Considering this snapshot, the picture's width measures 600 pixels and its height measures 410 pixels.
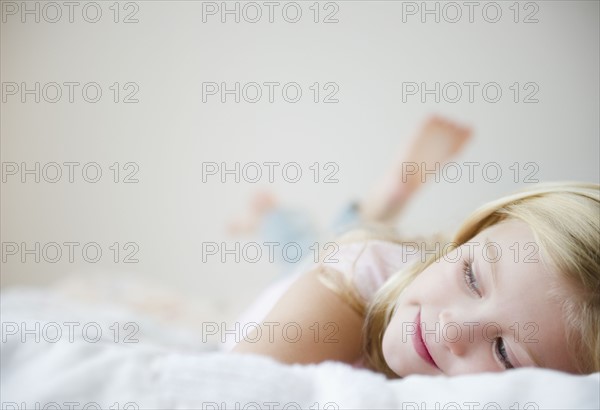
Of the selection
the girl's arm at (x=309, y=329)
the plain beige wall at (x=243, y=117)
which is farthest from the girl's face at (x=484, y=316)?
the plain beige wall at (x=243, y=117)

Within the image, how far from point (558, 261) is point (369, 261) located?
1.14ft

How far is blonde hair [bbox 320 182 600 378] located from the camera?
0.68 m

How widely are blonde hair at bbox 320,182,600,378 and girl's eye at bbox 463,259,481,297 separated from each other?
3.3 inches

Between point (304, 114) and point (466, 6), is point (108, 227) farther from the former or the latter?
point (466, 6)

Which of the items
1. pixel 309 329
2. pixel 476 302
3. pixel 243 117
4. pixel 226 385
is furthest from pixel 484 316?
pixel 243 117

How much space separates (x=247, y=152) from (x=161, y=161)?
0.26 meters

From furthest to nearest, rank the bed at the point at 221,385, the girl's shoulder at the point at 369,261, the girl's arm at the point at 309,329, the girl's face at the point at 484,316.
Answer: the girl's shoulder at the point at 369,261
the girl's arm at the point at 309,329
the girl's face at the point at 484,316
the bed at the point at 221,385

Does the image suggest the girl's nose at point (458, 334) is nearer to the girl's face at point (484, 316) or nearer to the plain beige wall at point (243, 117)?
the girl's face at point (484, 316)

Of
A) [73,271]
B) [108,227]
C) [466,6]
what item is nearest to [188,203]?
[108,227]

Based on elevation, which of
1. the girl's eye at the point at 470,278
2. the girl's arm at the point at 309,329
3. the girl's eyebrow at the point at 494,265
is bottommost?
the girl's arm at the point at 309,329

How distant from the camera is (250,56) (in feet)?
5.44

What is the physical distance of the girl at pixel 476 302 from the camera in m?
0.68

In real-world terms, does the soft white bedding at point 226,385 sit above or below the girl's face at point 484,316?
above

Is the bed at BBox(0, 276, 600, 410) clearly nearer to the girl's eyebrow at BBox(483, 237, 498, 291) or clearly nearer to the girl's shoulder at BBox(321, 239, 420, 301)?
the girl's eyebrow at BBox(483, 237, 498, 291)
